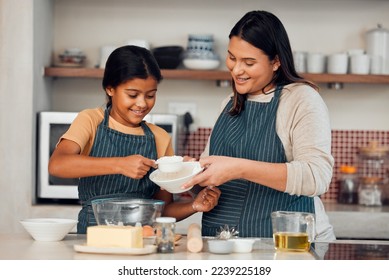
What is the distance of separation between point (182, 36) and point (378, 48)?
1054 millimetres

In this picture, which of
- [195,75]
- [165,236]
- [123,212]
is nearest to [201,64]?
[195,75]

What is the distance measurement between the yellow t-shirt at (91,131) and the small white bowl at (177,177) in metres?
0.39

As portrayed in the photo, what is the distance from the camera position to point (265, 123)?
242 centimetres

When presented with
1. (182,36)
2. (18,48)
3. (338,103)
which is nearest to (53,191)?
(18,48)

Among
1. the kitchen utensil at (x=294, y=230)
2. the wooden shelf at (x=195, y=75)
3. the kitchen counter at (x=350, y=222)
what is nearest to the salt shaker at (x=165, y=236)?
the kitchen utensil at (x=294, y=230)

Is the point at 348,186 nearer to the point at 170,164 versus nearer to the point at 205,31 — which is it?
the point at 205,31

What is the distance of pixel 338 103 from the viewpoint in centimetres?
421

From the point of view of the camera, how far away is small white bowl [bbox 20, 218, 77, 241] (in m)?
2.06

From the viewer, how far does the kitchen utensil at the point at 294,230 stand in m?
1.96

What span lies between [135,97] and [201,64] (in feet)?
5.04

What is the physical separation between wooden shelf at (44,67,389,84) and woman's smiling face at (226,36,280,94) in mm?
1482
